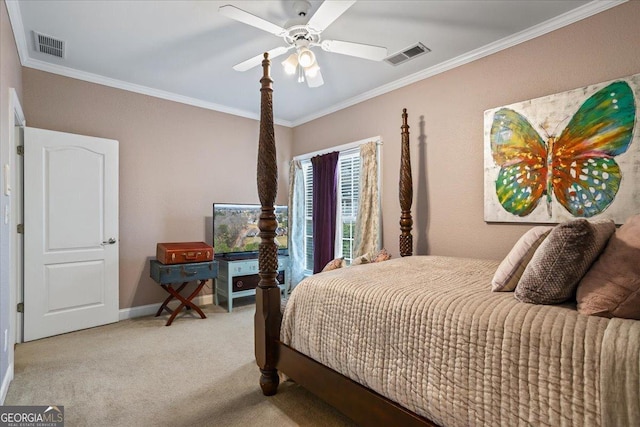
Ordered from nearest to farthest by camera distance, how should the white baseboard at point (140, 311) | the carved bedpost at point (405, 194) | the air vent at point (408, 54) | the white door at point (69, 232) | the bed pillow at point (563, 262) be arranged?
the bed pillow at point (563, 262)
the air vent at point (408, 54)
the white door at point (69, 232)
the carved bedpost at point (405, 194)
the white baseboard at point (140, 311)

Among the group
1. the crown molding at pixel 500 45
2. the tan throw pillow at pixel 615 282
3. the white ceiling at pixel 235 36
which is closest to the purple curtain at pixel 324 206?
the crown molding at pixel 500 45

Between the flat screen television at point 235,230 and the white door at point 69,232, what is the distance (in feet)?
3.65

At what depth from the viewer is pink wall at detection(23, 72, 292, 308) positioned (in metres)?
3.34

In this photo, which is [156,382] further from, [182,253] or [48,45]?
[48,45]

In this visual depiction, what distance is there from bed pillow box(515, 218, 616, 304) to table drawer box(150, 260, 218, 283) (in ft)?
10.5

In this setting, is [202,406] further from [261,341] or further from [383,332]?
[383,332]

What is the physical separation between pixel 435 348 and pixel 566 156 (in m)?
2.08

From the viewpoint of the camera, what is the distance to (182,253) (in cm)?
353

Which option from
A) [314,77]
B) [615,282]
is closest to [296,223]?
[314,77]

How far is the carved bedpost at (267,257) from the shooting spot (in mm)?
2068

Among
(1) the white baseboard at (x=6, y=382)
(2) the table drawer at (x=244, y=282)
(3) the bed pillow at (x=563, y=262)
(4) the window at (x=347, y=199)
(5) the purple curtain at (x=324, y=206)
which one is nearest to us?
(3) the bed pillow at (x=563, y=262)

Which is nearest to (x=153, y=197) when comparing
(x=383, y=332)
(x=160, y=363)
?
(x=160, y=363)

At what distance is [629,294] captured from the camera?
107cm

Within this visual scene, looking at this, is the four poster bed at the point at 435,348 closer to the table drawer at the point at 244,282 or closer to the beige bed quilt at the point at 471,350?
the beige bed quilt at the point at 471,350
